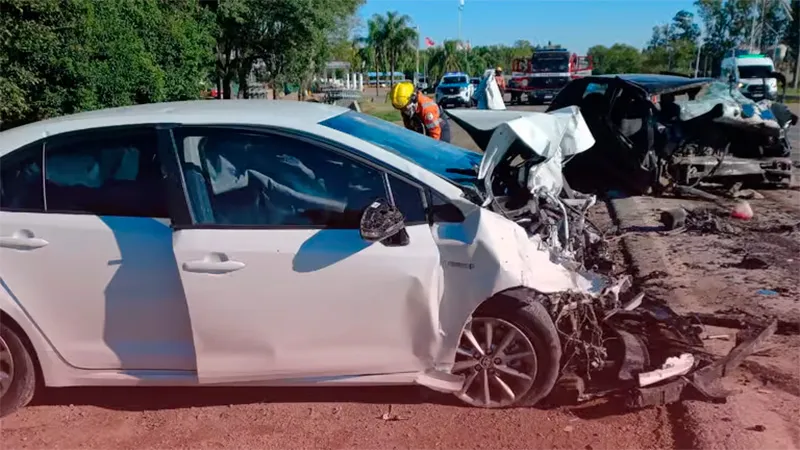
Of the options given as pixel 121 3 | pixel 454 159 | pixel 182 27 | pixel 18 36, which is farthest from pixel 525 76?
pixel 454 159

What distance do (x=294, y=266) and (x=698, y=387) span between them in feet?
7.04

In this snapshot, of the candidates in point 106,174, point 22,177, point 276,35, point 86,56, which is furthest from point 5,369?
point 276,35

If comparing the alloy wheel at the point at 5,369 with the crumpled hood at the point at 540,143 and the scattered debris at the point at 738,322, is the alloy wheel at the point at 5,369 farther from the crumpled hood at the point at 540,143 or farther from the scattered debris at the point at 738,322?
the scattered debris at the point at 738,322

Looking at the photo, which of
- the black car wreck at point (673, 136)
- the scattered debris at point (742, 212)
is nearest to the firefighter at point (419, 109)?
the black car wreck at point (673, 136)

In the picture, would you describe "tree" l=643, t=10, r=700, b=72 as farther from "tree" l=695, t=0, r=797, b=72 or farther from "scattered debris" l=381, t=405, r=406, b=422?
"scattered debris" l=381, t=405, r=406, b=422

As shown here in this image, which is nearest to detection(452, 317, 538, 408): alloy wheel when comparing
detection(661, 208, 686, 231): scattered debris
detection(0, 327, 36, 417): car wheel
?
detection(0, 327, 36, 417): car wheel

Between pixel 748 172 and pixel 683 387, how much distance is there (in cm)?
715

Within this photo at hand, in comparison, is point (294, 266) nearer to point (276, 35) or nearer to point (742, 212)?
point (742, 212)

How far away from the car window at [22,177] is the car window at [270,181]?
2.49 feet

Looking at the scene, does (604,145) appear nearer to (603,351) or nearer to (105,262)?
(603,351)

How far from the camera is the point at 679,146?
9.70 meters

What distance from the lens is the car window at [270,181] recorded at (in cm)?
374

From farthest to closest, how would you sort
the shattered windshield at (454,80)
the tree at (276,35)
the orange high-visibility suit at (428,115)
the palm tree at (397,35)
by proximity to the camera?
the palm tree at (397,35)
the shattered windshield at (454,80)
the tree at (276,35)
the orange high-visibility suit at (428,115)

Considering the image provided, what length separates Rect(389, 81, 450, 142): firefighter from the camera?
328 inches
